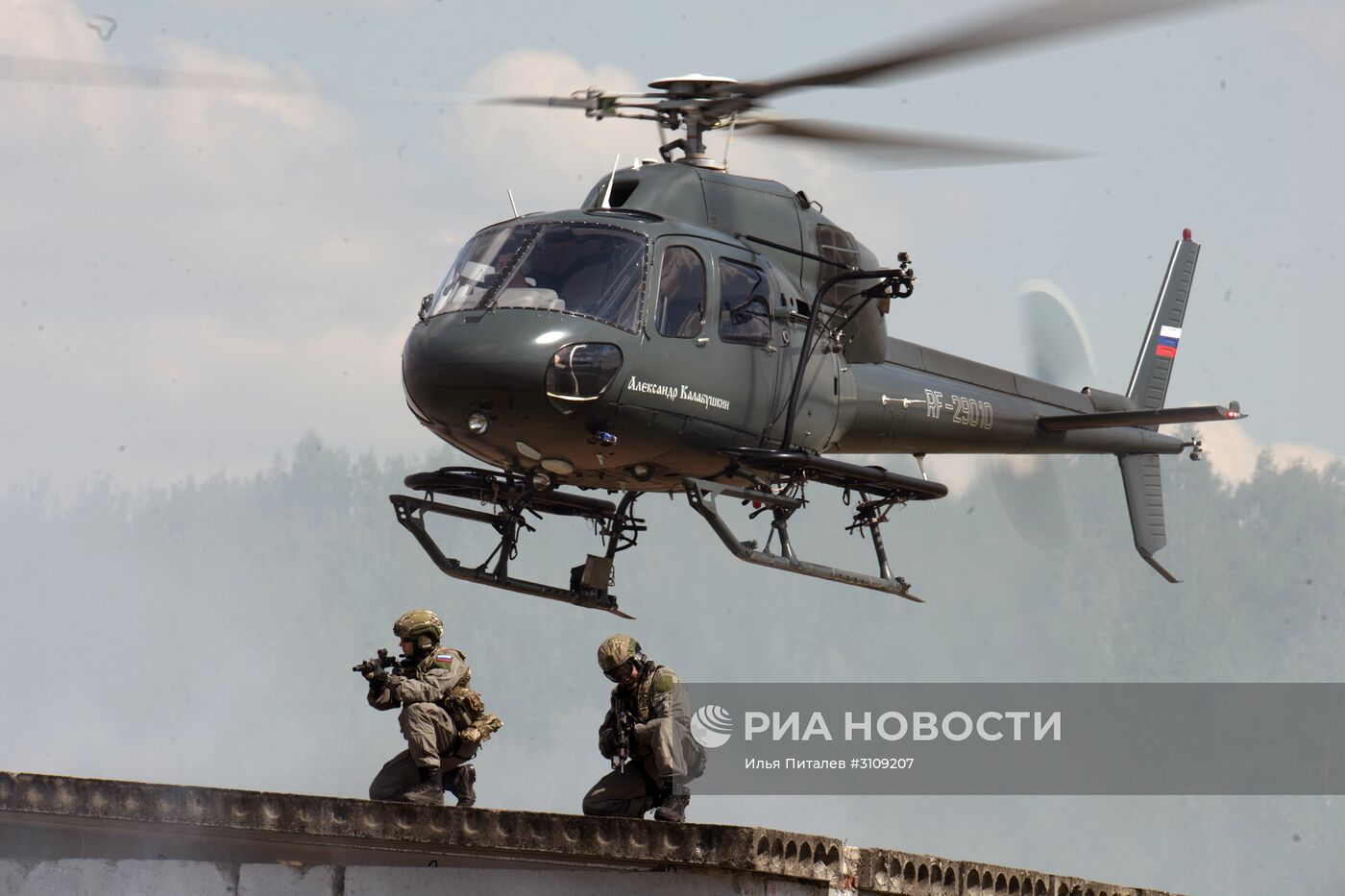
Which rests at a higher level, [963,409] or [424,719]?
[963,409]

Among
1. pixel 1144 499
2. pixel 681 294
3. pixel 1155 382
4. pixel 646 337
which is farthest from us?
pixel 1155 382

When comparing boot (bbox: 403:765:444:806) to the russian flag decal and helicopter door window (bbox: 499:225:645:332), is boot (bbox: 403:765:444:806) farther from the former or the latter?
the russian flag decal

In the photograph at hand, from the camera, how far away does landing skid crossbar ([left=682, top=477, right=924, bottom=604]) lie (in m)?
13.3

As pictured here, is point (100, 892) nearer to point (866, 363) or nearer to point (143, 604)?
point (866, 363)

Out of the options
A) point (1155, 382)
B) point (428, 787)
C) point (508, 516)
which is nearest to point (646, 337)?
Result: point (508, 516)

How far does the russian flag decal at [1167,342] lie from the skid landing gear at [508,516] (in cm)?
809

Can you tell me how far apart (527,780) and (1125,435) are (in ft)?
129

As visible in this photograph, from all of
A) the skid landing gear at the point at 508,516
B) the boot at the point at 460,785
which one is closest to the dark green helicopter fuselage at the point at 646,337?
the skid landing gear at the point at 508,516

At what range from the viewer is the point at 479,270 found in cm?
1293

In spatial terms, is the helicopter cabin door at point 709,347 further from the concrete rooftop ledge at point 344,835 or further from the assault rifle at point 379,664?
the concrete rooftop ledge at point 344,835

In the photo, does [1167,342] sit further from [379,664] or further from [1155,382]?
[379,664]

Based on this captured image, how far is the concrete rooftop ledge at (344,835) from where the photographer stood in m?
8.12

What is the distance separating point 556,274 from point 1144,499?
8506mm

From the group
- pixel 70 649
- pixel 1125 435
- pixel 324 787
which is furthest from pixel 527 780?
pixel 1125 435
